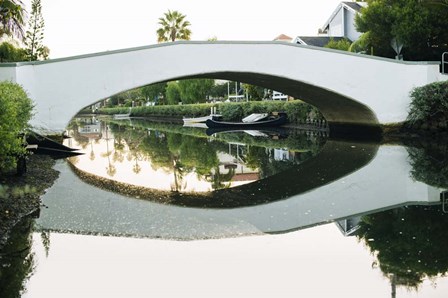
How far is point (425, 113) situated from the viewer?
19.2m

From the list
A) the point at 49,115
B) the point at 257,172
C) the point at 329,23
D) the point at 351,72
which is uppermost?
the point at 329,23

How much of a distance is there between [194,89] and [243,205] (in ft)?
128

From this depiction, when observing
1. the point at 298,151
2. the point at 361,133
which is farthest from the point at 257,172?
the point at 361,133

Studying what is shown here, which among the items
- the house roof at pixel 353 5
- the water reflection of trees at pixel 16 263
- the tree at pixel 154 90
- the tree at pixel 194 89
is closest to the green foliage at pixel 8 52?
the water reflection of trees at pixel 16 263

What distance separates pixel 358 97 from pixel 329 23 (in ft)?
78.0

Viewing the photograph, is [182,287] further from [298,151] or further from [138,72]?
[138,72]

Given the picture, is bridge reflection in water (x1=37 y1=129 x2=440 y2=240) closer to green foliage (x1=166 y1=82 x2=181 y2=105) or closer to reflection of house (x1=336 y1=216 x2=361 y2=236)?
reflection of house (x1=336 y1=216 x2=361 y2=236)

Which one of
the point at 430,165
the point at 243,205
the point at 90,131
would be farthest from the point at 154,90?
the point at 243,205

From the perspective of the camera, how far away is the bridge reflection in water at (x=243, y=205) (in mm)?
6523

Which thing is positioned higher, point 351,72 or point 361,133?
point 351,72

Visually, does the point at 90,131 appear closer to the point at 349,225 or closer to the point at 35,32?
the point at 35,32

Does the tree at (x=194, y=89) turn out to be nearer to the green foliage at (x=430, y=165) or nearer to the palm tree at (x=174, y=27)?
the palm tree at (x=174, y=27)

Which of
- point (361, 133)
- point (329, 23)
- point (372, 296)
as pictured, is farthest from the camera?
point (329, 23)

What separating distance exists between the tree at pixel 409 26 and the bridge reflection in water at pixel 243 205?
12.8 m
